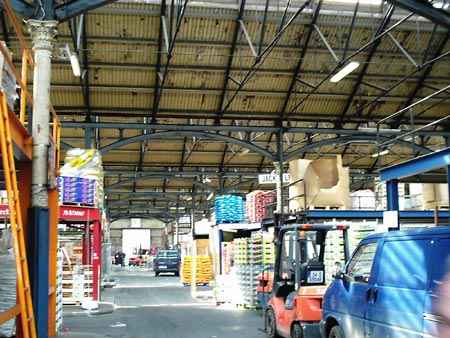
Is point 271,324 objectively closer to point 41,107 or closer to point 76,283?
point 41,107

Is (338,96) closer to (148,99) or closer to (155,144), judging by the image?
(148,99)

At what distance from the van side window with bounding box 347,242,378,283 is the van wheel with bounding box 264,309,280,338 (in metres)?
3.65

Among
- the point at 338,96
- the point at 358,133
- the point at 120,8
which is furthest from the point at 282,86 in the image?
the point at 120,8

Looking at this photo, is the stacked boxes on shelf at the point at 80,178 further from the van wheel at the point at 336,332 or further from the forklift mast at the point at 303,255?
the van wheel at the point at 336,332

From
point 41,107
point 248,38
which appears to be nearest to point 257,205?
point 248,38

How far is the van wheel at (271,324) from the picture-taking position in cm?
1095

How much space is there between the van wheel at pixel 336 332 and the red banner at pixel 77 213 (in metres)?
9.95

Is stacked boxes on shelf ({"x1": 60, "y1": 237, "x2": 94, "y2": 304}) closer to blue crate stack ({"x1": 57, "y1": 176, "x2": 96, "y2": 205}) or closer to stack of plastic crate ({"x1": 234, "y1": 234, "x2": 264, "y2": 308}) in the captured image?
blue crate stack ({"x1": 57, "y1": 176, "x2": 96, "y2": 205})

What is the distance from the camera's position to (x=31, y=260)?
8555 millimetres

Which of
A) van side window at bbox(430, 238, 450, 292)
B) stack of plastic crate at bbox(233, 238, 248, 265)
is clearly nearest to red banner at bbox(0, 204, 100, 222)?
stack of plastic crate at bbox(233, 238, 248, 265)

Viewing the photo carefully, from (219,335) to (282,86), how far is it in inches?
443

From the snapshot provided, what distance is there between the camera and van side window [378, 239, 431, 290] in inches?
235

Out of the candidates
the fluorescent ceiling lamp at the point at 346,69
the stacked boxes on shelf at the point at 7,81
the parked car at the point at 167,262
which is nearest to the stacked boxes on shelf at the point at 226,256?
the fluorescent ceiling lamp at the point at 346,69

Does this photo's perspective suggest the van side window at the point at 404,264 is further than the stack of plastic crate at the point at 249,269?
No
